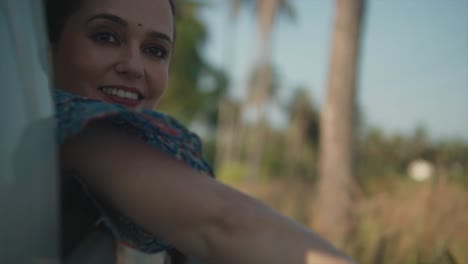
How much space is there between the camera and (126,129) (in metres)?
0.88

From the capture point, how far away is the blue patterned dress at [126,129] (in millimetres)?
860

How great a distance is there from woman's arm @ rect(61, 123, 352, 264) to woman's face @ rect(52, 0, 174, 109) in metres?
0.34

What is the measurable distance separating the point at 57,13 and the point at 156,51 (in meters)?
0.23

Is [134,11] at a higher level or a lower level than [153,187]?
higher

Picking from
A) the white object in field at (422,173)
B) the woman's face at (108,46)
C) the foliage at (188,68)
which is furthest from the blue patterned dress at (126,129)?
the foliage at (188,68)

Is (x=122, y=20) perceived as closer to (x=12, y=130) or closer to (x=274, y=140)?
(x=12, y=130)

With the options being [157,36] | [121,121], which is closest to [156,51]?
[157,36]

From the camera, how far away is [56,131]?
0.87m

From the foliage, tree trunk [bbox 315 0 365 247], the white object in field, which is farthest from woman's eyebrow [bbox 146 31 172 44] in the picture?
the foliage

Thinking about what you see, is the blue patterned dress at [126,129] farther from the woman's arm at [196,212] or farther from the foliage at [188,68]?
the foliage at [188,68]

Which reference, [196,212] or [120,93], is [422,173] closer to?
[120,93]

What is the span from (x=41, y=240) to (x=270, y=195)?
8.62 metres

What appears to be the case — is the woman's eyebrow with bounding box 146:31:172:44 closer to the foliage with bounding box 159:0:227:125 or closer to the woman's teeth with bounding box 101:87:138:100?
the woman's teeth with bounding box 101:87:138:100

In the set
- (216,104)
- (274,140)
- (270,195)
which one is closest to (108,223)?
(270,195)
